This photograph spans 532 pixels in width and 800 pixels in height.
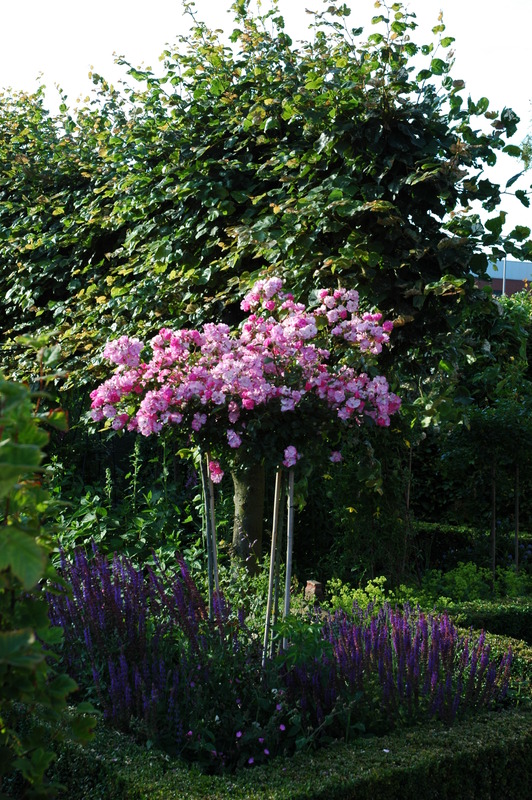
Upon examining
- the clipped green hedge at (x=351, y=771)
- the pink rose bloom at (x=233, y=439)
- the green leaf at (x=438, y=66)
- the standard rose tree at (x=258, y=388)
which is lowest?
the clipped green hedge at (x=351, y=771)

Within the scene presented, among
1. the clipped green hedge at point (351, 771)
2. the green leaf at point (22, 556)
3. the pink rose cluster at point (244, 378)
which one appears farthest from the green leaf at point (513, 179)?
the green leaf at point (22, 556)

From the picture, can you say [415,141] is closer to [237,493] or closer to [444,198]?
[444,198]

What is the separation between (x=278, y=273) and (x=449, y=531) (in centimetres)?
412

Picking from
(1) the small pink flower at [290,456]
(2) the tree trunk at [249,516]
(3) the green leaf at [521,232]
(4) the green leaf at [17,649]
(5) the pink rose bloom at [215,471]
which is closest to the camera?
(4) the green leaf at [17,649]

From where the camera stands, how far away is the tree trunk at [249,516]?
5.88 m

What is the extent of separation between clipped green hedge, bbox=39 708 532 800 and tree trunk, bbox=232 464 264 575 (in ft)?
9.00

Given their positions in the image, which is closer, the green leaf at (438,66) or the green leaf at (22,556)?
the green leaf at (22,556)

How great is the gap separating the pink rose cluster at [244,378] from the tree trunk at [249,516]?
2086mm

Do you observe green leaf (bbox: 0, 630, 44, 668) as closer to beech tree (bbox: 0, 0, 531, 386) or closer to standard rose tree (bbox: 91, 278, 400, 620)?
standard rose tree (bbox: 91, 278, 400, 620)

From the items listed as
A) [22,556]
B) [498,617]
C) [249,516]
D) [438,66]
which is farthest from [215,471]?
[22,556]

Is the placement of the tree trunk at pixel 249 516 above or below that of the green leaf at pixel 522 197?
below

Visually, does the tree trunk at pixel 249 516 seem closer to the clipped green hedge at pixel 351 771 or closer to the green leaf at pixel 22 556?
the clipped green hedge at pixel 351 771

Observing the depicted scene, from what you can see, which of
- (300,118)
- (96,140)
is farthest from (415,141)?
(96,140)

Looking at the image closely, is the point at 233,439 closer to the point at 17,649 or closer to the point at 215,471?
the point at 215,471
